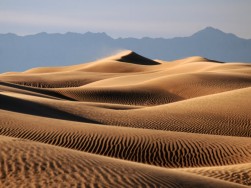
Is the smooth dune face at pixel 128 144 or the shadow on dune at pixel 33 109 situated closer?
the smooth dune face at pixel 128 144

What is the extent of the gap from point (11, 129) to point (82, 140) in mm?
2252

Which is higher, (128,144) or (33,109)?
(33,109)

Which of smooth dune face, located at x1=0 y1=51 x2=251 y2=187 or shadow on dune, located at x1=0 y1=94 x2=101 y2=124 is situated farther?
shadow on dune, located at x1=0 y1=94 x2=101 y2=124

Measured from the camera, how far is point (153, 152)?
1372cm

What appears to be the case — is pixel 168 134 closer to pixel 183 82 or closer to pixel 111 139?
pixel 111 139

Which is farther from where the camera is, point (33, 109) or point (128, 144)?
point (33, 109)

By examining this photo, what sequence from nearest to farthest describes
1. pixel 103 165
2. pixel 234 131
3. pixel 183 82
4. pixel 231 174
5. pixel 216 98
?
pixel 103 165
pixel 231 174
pixel 234 131
pixel 216 98
pixel 183 82

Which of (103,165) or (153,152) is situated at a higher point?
(103,165)

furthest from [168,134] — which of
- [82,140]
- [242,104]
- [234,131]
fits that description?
[242,104]

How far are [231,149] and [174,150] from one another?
1.76 metres

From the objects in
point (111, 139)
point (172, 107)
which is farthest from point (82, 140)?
point (172, 107)

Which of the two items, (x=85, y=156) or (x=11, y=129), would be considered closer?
(x=85, y=156)

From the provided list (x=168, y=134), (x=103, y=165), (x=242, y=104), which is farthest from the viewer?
(x=242, y=104)

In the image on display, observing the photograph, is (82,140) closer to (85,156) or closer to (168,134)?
(168,134)
